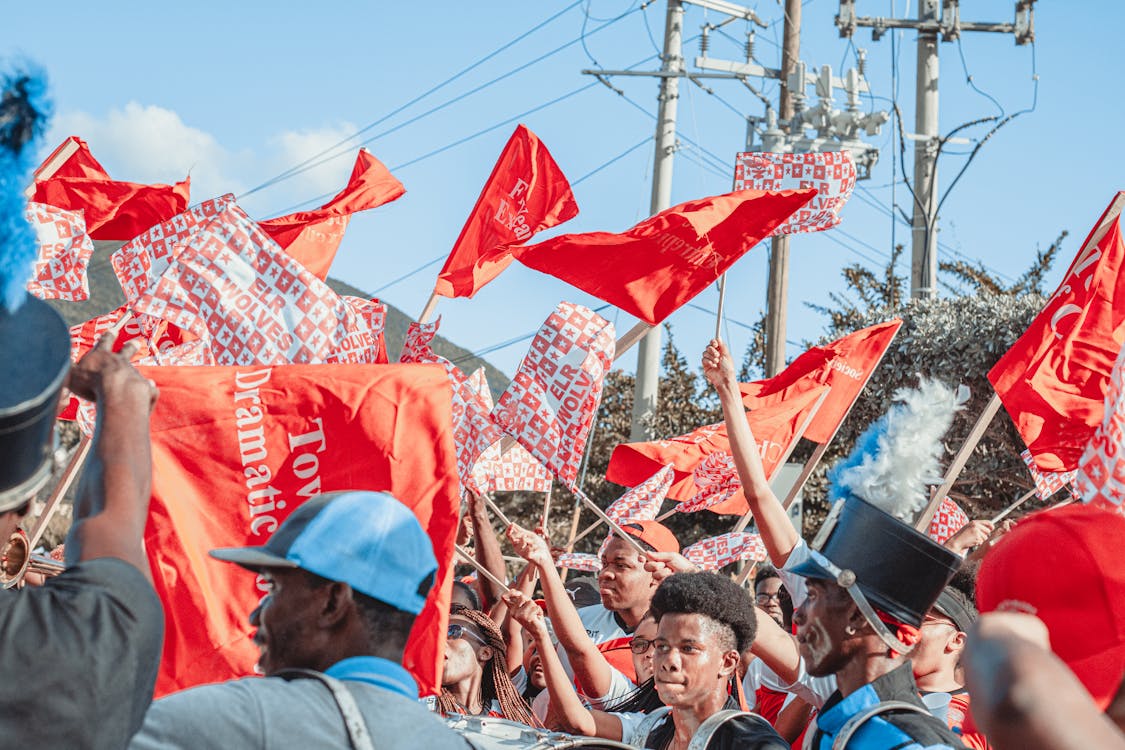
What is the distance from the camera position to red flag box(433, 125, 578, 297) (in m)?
7.83

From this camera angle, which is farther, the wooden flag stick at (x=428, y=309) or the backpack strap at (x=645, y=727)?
the wooden flag stick at (x=428, y=309)

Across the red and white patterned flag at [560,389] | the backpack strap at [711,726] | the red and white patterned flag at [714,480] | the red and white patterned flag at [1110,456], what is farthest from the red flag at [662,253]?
the backpack strap at [711,726]

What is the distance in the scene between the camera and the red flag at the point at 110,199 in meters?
7.78

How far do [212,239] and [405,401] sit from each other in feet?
5.00

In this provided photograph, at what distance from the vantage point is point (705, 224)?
6738mm

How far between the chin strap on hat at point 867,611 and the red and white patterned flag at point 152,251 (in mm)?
3716

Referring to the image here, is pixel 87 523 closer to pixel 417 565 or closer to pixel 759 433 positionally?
pixel 417 565

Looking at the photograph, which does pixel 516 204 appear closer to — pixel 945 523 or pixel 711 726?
pixel 945 523

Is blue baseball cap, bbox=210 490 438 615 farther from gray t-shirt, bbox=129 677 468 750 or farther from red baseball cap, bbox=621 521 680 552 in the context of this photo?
red baseball cap, bbox=621 521 680 552

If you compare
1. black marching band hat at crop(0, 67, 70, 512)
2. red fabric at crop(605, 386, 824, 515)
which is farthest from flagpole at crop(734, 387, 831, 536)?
black marching band hat at crop(0, 67, 70, 512)

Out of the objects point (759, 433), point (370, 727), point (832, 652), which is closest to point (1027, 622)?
point (370, 727)

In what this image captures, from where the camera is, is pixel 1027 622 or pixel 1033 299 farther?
pixel 1033 299

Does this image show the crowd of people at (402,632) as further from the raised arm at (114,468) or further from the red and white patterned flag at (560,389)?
the red and white patterned flag at (560,389)

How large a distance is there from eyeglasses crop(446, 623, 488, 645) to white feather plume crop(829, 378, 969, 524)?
224 centimetres
